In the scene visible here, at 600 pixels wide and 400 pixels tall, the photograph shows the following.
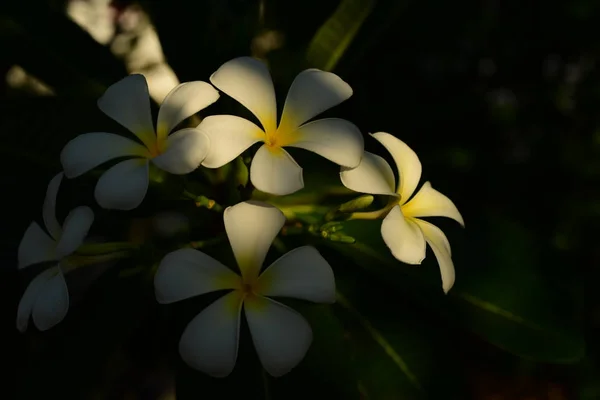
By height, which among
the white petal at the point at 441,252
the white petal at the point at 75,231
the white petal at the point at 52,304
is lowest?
the white petal at the point at 52,304

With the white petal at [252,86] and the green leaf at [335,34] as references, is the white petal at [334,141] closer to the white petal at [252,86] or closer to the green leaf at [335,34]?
the white petal at [252,86]

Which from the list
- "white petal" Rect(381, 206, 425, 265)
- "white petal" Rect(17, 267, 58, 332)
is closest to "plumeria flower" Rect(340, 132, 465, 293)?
"white petal" Rect(381, 206, 425, 265)

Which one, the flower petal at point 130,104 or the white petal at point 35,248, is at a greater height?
the flower petal at point 130,104

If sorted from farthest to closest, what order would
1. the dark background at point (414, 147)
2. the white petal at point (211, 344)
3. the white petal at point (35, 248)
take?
the dark background at point (414, 147), the white petal at point (35, 248), the white petal at point (211, 344)

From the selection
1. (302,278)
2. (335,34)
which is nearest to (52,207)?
(302,278)

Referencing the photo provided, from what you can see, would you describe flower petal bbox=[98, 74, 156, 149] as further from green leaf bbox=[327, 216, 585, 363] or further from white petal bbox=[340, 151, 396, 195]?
green leaf bbox=[327, 216, 585, 363]

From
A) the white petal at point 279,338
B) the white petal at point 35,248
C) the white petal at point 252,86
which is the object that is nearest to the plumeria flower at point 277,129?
the white petal at point 252,86
